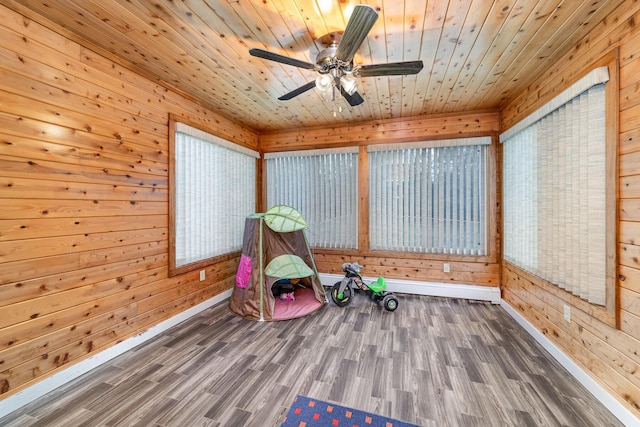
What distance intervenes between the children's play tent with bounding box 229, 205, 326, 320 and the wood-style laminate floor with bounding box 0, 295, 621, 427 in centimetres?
23

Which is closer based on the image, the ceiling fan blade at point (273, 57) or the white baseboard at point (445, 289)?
the ceiling fan blade at point (273, 57)

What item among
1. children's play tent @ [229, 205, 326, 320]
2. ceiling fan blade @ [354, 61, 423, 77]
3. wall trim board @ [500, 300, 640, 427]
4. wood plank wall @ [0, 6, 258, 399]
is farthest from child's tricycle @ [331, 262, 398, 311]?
ceiling fan blade @ [354, 61, 423, 77]

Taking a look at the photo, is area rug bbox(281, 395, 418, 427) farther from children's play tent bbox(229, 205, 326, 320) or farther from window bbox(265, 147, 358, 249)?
window bbox(265, 147, 358, 249)

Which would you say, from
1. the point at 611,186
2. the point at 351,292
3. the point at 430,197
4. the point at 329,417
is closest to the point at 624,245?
the point at 611,186

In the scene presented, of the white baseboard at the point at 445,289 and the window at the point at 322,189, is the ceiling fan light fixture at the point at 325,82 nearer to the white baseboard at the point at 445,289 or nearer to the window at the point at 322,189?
the window at the point at 322,189

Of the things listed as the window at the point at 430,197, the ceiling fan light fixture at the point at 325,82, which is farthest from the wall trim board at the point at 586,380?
the ceiling fan light fixture at the point at 325,82

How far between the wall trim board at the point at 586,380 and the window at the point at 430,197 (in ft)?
3.99

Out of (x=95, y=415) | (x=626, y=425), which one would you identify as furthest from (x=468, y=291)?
(x=95, y=415)

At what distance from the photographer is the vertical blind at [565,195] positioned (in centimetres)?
176

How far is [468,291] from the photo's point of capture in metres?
3.44

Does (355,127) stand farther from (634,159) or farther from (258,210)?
(634,159)

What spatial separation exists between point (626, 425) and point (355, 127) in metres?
3.83

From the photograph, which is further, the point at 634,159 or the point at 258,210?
the point at 258,210

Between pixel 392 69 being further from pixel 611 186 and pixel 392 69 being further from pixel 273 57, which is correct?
pixel 611 186
